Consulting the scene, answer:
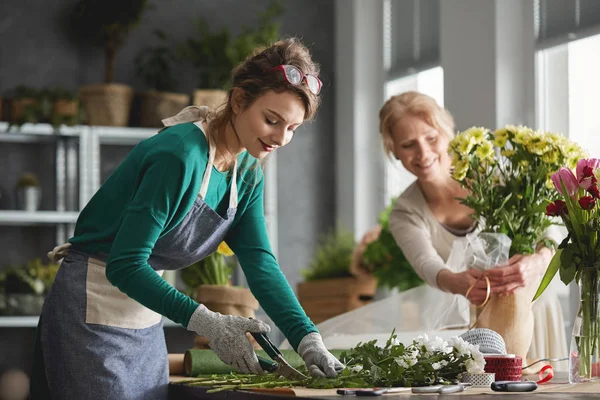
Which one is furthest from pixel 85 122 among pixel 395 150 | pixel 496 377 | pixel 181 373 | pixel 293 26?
pixel 496 377

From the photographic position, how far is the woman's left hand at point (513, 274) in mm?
2383

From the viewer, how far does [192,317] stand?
70.5 inches

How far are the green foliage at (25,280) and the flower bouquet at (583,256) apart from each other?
3.44 meters

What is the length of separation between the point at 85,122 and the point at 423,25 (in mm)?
1975

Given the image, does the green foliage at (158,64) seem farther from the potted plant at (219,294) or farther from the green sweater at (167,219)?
the green sweater at (167,219)

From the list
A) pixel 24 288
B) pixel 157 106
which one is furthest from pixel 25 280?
pixel 157 106

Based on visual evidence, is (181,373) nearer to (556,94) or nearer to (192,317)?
(192,317)

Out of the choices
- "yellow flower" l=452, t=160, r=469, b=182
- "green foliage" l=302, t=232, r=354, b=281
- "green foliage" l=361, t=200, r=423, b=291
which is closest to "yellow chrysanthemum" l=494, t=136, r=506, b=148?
"yellow flower" l=452, t=160, r=469, b=182

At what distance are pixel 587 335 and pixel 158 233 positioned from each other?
93 cm

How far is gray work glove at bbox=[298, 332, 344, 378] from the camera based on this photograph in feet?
5.92

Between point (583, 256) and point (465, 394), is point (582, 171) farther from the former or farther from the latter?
point (465, 394)

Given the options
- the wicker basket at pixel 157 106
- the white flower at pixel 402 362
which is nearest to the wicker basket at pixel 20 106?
the wicker basket at pixel 157 106

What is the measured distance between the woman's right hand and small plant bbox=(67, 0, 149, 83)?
309cm

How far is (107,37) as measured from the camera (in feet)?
17.3
